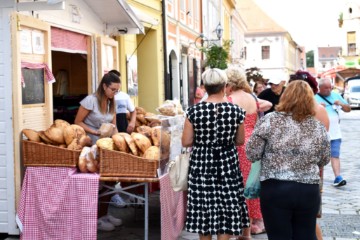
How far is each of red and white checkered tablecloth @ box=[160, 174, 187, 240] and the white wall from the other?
1461 mm

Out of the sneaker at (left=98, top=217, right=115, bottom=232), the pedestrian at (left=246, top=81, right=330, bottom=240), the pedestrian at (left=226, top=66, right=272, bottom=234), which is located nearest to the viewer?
the pedestrian at (left=246, top=81, right=330, bottom=240)

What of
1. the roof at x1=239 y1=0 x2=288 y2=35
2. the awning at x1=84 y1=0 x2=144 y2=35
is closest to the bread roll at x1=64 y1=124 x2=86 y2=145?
the awning at x1=84 y1=0 x2=144 y2=35

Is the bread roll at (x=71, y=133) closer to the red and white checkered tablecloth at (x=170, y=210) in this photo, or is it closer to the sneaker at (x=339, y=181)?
the red and white checkered tablecloth at (x=170, y=210)

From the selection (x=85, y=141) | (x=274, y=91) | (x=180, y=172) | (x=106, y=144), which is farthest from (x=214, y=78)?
(x=274, y=91)

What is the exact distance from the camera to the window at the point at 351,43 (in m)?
68.1

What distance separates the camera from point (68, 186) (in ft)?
17.8

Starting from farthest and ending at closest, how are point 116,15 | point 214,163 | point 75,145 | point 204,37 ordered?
point 204,37, point 116,15, point 75,145, point 214,163

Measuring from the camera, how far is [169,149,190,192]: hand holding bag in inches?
198

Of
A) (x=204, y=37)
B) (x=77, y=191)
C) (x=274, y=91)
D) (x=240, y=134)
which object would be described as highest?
(x=204, y=37)

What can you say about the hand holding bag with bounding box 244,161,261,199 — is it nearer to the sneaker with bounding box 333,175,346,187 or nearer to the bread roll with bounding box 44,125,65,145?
the bread roll with bounding box 44,125,65,145

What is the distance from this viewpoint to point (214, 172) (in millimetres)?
4832

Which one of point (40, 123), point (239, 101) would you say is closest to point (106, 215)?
point (40, 123)

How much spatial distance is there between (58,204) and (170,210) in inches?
40.2

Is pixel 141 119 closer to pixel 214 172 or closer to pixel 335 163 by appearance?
pixel 214 172
